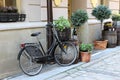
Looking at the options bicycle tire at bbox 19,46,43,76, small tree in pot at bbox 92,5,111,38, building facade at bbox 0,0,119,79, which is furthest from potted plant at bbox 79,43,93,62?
small tree in pot at bbox 92,5,111,38

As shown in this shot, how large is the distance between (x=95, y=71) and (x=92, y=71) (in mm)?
81

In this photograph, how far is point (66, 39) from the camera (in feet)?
25.4

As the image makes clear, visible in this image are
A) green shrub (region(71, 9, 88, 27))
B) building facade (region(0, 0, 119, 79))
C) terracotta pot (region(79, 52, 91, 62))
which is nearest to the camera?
building facade (region(0, 0, 119, 79))

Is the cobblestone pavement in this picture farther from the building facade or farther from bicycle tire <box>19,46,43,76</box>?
the building facade

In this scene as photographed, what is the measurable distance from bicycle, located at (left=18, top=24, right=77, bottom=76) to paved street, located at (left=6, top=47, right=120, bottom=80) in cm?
26

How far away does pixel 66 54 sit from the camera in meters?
7.59

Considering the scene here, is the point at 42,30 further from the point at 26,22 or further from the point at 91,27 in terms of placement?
the point at 91,27

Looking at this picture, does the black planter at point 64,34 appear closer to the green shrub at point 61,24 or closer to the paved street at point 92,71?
the green shrub at point 61,24

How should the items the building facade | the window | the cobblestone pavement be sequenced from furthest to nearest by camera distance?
the window → the cobblestone pavement → the building facade

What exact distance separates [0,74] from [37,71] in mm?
944

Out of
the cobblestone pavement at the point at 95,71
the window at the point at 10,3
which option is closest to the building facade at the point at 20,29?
the window at the point at 10,3

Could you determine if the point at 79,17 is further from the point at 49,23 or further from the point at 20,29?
the point at 20,29

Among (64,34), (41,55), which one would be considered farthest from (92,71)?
(41,55)

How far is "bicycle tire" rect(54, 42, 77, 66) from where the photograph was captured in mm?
7562
